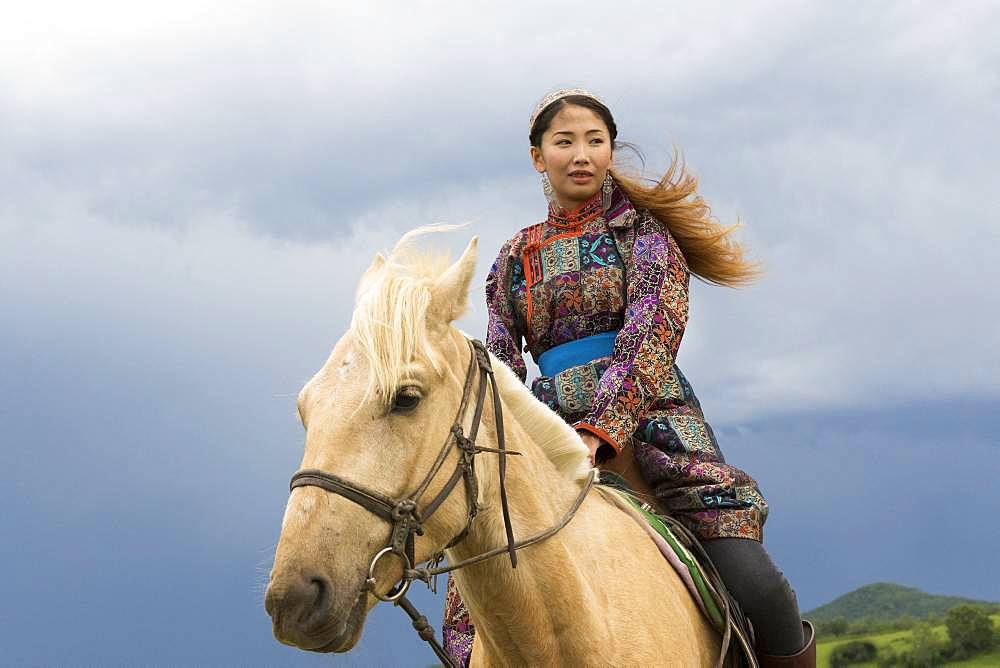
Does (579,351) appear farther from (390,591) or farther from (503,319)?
(390,591)

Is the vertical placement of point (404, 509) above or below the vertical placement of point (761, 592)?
above

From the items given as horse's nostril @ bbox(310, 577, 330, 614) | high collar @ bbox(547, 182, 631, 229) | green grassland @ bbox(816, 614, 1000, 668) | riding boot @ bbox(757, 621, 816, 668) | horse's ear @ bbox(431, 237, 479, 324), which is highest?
high collar @ bbox(547, 182, 631, 229)

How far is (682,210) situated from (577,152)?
701 millimetres

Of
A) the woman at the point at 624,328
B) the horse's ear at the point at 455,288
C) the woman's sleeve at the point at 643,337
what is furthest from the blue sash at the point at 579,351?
the horse's ear at the point at 455,288

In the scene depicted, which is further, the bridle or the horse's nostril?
the bridle

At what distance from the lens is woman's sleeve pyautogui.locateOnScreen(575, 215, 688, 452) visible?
418cm

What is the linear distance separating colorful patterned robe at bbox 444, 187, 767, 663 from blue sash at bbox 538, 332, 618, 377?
0.04 m

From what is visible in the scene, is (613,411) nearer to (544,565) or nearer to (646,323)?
(646,323)

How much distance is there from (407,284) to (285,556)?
96cm

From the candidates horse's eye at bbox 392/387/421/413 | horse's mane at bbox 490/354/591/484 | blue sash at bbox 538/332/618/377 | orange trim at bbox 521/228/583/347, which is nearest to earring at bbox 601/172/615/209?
orange trim at bbox 521/228/583/347

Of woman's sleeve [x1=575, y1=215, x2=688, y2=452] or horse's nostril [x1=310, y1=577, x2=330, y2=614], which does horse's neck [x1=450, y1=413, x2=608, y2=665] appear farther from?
woman's sleeve [x1=575, y1=215, x2=688, y2=452]

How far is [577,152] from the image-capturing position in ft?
16.3

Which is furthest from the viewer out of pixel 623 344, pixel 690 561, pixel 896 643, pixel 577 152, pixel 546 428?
pixel 896 643

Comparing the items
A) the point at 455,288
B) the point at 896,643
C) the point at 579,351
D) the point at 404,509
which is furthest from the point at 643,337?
the point at 896,643
